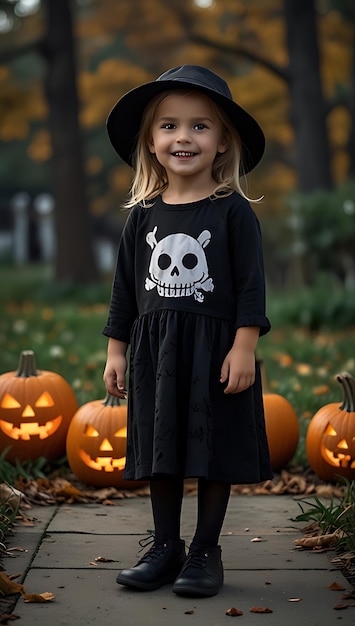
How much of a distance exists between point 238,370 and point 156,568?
0.75 meters

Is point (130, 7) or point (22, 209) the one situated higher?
point (130, 7)

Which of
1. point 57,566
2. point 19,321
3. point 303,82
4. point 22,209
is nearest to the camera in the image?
point 57,566

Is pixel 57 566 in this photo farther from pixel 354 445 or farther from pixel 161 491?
pixel 354 445

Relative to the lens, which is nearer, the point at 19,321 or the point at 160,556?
the point at 160,556

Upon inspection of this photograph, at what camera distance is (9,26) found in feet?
68.0

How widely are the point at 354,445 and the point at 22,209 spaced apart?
27.6 metres

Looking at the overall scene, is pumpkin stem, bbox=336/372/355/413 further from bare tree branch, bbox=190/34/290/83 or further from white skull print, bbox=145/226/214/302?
bare tree branch, bbox=190/34/290/83

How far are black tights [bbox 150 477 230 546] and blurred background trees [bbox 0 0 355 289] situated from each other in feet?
16.4

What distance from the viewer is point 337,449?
15.6 ft

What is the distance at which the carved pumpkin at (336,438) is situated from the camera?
4746mm

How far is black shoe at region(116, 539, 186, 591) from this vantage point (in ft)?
11.2

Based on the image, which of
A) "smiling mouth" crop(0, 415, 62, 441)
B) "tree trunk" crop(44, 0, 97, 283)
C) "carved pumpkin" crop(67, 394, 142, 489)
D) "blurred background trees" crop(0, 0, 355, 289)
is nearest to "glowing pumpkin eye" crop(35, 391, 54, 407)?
"smiling mouth" crop(0, 415, 62, 441)

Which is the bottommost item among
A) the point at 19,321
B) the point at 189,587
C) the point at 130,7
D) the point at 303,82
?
the point at 189,587

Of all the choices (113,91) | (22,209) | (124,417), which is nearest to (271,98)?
(113,91)
